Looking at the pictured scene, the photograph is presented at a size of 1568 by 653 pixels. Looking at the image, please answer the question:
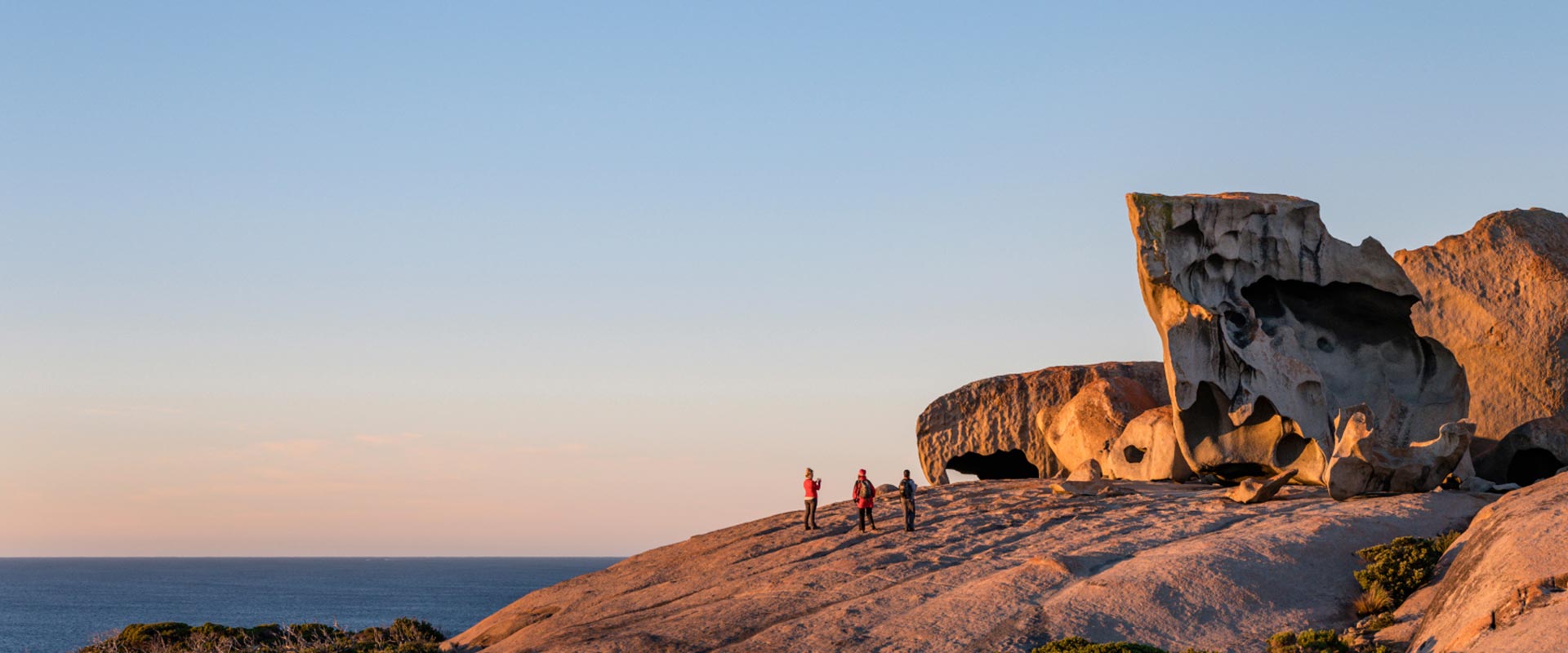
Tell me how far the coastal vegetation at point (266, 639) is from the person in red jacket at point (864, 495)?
32.6ft

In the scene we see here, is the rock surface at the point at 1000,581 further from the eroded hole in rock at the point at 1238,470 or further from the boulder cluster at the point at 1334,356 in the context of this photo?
the eroded hole in rock at the point at 1238,470

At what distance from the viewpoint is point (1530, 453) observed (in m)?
39.8

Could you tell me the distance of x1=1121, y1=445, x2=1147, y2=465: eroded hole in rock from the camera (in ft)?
139

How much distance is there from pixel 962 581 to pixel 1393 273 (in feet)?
67.8

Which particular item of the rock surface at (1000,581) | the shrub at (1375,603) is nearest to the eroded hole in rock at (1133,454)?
the rock surface at (1000,581)

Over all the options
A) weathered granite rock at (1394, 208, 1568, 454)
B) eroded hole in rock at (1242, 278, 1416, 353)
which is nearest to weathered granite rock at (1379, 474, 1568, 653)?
eroded hole in rock at (1242, 278, 1416, 353)

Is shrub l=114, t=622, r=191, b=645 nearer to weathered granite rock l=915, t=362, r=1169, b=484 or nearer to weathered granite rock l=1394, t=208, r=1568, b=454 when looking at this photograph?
weathered granite rock l=915, t=362, r=1169, b=484

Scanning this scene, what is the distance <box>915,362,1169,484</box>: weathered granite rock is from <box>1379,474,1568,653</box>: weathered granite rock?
23.3m

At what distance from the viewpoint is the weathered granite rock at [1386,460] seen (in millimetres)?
31859

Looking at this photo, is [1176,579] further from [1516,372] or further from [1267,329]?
[1516,372]

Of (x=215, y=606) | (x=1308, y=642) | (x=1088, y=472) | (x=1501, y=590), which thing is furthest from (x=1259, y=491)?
(x=215, y=606)

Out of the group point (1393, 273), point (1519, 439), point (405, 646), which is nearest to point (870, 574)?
point (405, 646)

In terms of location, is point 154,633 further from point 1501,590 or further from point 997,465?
point 1501,590

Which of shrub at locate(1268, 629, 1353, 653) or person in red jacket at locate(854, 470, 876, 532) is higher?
person in red jacket at locate(854, 470, 876, 532)
